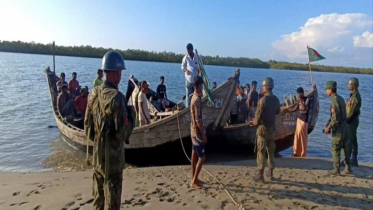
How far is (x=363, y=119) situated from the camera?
2072 cm

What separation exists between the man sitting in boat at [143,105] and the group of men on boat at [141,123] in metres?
0.03

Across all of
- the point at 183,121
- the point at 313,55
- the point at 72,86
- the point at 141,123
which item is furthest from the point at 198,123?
the point at 72,86

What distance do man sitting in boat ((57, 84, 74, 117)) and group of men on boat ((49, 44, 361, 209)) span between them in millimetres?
4186

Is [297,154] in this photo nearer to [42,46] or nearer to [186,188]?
[186,188]

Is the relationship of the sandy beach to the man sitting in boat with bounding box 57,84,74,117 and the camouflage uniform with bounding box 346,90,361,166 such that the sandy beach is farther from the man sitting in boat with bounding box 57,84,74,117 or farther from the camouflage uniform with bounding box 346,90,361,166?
the man sitting in boat with bounding box 57,84,74,117

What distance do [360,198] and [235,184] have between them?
6.86ft

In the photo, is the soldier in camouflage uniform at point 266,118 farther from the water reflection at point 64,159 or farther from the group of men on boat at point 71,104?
the group of men on boat at point 71,104

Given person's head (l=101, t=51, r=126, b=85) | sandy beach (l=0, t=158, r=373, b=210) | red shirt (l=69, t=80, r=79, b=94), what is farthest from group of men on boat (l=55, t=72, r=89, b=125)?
person's head (l=101, t=51, r=126, b=85)

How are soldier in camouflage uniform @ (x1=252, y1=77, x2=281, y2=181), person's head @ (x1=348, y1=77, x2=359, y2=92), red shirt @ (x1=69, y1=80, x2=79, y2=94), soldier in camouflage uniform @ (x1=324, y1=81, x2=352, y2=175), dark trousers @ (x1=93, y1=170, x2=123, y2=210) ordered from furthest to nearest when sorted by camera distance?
red shirt @ (x1=69, y1=80, x2=79, y2=94) < person's head @ (x1=348, y1=77, x2=359, y2=92) < soldier in camouflage uniform @ (x1=324, y1=81, x2=352, y2=175) < soldier in camouflage uniform @ (x1=252, y1=77, x2=281, y2=181) < dark trousers @ (x1=93, y1=170, x2=123, y2=210)

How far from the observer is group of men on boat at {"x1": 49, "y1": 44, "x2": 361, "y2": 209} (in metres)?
3.37

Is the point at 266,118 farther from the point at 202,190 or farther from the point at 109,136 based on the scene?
the point at 109,136

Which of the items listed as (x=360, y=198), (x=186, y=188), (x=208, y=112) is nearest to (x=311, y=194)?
(x=360, y=198)

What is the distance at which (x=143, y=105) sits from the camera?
8883mm

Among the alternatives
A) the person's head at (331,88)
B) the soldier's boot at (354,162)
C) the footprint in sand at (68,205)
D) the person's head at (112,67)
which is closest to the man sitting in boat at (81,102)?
the footprint in sand at (68,205)
